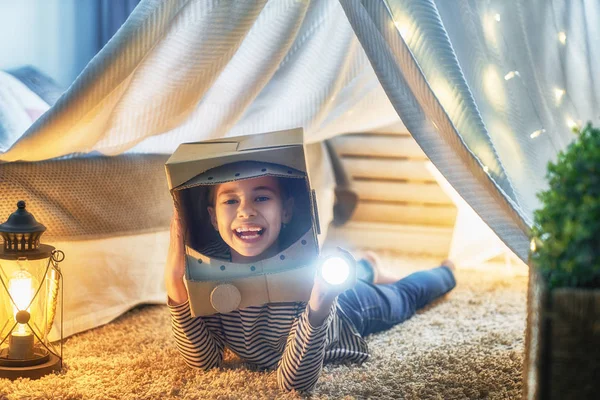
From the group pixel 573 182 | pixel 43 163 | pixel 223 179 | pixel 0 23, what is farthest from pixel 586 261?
pixel 0 23

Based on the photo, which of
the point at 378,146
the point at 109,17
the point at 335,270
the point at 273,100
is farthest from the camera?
the point at 378,146

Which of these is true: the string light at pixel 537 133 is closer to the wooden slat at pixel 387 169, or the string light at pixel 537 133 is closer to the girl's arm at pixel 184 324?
the girl's arm at pixel 184 324

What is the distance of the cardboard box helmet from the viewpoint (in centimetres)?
120

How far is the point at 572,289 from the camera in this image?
80 cm

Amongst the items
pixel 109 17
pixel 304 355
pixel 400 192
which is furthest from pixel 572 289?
pixel 400 192

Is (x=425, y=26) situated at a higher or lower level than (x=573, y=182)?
higher

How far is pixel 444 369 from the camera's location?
4.53ft

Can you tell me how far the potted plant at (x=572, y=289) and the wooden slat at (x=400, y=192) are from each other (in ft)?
5.88

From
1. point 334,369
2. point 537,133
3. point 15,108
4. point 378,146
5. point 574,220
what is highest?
point 378,146

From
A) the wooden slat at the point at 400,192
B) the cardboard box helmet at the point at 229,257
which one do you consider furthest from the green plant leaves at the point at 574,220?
the wooden slat at the point at 400,192

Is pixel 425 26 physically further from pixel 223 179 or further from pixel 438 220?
pixel 438 220

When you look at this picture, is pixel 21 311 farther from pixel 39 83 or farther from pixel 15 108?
pixel 39 83

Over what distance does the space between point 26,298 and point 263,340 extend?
0.45 meters

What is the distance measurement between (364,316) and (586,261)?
87 centimetres
